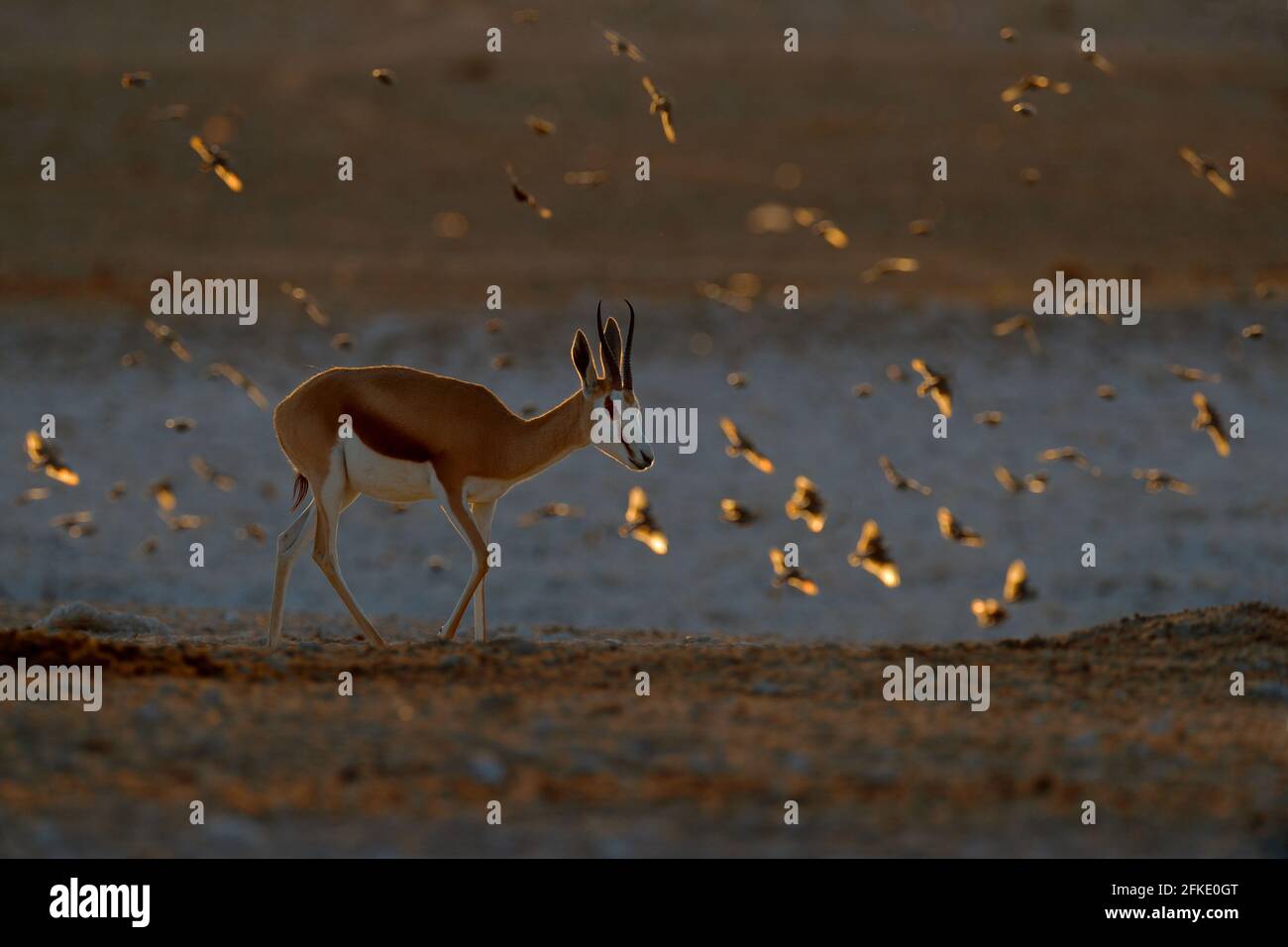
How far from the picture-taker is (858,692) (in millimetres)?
9719

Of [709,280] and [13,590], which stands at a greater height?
[709,280]

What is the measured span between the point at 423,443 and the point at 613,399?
3.79 ft

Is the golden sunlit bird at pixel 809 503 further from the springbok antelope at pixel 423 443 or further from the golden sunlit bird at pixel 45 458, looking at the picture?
the golden sunlit bird at pixel 45 458

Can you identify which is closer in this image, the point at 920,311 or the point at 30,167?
the point at 920,311

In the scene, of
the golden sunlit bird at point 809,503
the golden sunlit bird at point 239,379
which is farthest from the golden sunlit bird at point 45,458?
the golden sunlit bird at point 809,503

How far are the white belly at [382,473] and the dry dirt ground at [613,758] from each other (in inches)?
44.5

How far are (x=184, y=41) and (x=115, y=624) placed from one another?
39218mm

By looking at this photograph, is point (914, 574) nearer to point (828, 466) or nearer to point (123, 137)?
point (828, 466)

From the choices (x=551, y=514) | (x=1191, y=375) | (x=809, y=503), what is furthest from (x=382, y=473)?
(x=551, y=514)

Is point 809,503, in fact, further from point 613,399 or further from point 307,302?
point 307,302

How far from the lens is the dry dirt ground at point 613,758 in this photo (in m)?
7.04

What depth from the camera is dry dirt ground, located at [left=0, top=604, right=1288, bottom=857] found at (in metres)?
7.04

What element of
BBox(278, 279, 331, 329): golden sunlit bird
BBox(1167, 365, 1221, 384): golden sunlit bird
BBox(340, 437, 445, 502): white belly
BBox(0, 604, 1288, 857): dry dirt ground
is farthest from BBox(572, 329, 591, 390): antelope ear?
BBox(1167, 365, 1221, 384): golden sunlit bird

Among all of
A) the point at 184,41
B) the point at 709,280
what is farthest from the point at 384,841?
the point at 184,41
